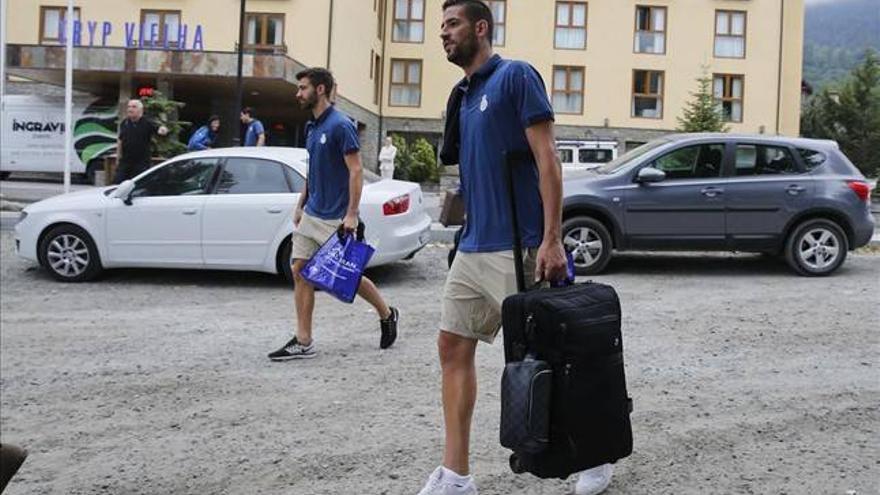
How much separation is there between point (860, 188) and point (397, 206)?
5257 millimetres

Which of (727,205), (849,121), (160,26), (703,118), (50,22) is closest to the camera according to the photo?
(727,205)

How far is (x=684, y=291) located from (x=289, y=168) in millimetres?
4277

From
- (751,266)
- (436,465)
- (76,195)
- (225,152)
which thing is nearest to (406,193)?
(225,152)

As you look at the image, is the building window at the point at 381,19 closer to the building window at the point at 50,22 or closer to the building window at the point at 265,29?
the building window at the point at 265,29

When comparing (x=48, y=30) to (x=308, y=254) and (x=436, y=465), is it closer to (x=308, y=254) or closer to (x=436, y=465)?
(x=308, y=254)

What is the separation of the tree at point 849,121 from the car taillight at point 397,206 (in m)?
27.8

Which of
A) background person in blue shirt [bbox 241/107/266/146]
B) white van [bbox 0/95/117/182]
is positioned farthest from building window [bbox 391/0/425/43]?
background person in blue shirt [bbox 241/107/266/146]

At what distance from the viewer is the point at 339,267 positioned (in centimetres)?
602

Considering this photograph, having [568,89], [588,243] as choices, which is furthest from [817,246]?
[568,89]

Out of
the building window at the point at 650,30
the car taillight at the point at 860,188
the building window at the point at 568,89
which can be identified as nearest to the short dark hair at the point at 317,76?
the car taillight at the point at 860,188

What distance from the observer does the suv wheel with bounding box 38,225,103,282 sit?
959 cm

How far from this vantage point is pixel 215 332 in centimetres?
733

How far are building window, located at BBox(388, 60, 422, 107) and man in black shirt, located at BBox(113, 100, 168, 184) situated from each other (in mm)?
31785

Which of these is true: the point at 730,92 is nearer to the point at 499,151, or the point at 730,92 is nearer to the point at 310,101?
the point at 310,101
